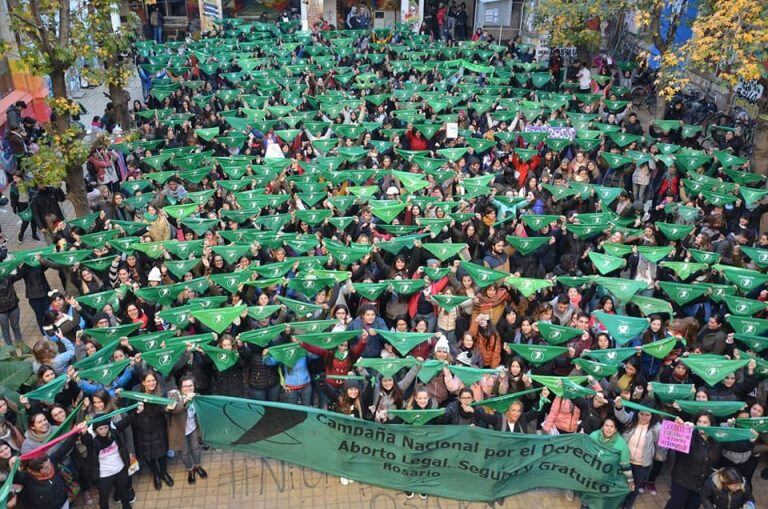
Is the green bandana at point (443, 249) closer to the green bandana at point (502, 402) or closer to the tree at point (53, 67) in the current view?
the green bandana at point (502, 402)

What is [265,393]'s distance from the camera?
832 centimetres

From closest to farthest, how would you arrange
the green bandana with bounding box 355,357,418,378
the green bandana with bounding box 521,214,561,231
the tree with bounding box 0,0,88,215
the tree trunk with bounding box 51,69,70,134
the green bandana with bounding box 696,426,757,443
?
the green bandana with bounding box 696,426,757,443, the green bandana with bounding box 355,357,418,378, the green bandana with bounding box 521,214,561,231, the tree with bounding box 0,0,88,215, the tree trunk with bounding box 51,69,70,134

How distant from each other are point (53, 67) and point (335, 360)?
7.45 metres

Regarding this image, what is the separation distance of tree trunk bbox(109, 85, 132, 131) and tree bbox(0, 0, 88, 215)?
5.62 metres

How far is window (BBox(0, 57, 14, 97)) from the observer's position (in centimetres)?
1919

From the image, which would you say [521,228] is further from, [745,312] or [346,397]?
[346,397]

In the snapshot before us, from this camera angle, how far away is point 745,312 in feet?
28.6

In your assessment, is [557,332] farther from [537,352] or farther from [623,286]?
[623,286]

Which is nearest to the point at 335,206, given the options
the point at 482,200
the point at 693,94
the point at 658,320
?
the point at 482,200

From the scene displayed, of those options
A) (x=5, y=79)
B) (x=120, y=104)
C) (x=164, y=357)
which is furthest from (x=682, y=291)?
(x=5, y=79)

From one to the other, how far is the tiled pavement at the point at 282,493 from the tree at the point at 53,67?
572 cm

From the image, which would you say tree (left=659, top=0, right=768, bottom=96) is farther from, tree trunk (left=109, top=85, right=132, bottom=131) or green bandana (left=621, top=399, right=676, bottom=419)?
tree trunk (left=109, top=85, right=132, bottom=131)

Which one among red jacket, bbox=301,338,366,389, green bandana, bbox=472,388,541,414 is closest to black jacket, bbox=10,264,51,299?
red jacket, bbox=301,338,366,389

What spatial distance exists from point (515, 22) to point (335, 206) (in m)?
24.1
